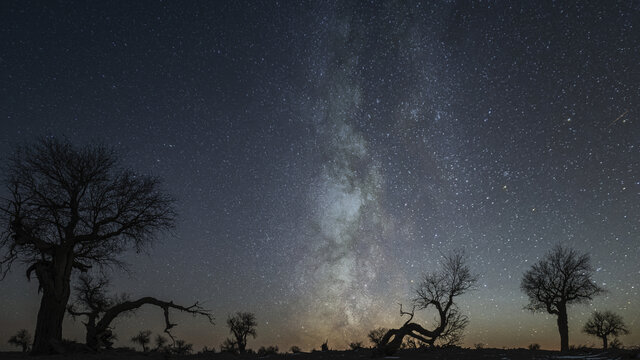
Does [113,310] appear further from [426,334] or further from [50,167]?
[426,334]

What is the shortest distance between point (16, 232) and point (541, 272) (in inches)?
1635

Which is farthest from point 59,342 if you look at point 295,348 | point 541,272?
point 541,272

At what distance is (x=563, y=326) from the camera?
111 ft

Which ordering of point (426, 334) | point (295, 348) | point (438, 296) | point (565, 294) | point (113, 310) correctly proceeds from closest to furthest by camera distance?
point (113, 310) → point (426, 334) → point (438, 296) → point (295, 348) → point (565, 294)

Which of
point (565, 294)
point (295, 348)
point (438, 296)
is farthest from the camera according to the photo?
point (565, 294)

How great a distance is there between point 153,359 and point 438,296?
55.5 ft

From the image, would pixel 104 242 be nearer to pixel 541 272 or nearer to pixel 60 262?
pixel 60 262

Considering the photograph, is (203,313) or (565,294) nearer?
(203,313)

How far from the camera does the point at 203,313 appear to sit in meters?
19.2

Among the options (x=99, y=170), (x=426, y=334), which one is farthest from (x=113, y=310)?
(x=426, y=334)

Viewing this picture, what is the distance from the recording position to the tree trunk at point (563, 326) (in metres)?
32.6

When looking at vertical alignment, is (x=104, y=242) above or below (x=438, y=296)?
above

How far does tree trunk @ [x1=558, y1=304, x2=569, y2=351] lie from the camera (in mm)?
32616

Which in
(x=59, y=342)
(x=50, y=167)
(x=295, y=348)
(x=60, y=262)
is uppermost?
(x=50, y=167)
